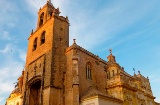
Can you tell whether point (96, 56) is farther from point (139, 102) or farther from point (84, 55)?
point (139, 102)

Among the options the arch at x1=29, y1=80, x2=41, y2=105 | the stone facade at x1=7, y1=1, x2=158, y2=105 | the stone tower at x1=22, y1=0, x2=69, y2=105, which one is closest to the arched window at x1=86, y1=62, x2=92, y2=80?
the stone facade at x1=7, y1=1, x2=158, y2=105

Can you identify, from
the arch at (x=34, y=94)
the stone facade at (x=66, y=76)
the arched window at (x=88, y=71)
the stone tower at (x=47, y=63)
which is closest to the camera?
the stone facade at (x=66, y=76)

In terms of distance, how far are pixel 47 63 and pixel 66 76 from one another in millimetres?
3179

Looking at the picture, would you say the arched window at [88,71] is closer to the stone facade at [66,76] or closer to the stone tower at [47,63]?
the stone facade at [66,76]

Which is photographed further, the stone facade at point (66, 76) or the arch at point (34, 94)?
the arch at point (34, 94)

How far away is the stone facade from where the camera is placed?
23.9m

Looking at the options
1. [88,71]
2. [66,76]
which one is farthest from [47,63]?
[88,71]

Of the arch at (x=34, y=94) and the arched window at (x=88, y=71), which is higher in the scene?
the arched window at (x=88, y=71)

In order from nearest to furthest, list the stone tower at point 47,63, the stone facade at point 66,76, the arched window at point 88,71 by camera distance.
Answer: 1. the stone facade at point 66,76
2. the stone tower at point 47,63
3. the arched window at point 88,71

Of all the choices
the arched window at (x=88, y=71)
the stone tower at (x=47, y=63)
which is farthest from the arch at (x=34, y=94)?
the arched window at (x=88, y=71)

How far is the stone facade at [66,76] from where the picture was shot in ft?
78.5

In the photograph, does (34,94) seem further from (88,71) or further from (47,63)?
(88,71)

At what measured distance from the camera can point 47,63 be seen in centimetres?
2647

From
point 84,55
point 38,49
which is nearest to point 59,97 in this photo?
point 84,55
